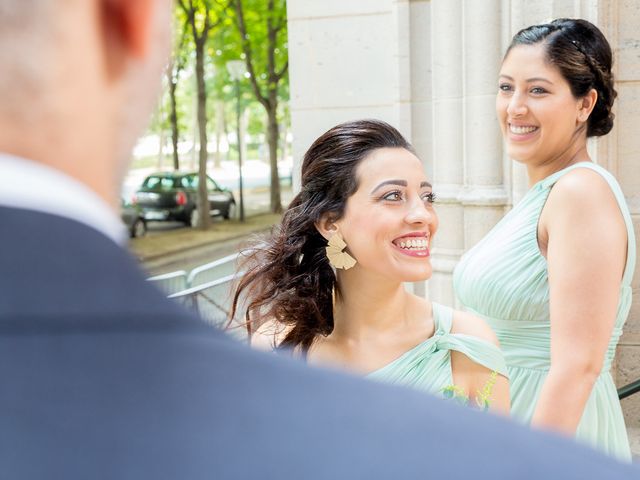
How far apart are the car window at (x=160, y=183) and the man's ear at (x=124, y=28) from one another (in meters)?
25.2

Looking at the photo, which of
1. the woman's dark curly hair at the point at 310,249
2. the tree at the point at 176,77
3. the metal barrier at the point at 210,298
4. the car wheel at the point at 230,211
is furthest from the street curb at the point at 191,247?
the woman's dark curly hair at the point at 310,249

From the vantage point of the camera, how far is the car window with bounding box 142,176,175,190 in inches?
1006

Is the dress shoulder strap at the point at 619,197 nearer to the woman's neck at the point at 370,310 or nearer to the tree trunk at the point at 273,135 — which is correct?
the woman's neck at the point at 370,310

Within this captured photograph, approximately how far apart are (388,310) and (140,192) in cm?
2339

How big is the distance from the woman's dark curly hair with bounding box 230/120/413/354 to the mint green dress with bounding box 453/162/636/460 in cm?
45

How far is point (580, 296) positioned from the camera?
7.99ft

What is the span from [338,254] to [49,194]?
2475mm

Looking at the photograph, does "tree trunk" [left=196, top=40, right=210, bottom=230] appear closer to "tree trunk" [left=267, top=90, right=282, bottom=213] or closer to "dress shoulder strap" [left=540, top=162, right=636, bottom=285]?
"tree trunk" [left=267, top=90, right=282, bottom=213]

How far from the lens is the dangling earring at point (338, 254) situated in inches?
115

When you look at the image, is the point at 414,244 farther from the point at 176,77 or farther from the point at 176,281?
the point at 176,77

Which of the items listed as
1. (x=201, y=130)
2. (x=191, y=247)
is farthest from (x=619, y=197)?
(x=201, y=130)

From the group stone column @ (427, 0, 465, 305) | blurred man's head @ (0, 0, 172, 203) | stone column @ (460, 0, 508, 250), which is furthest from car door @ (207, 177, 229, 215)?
blurred man's head @ (0, 0, 172, 203)

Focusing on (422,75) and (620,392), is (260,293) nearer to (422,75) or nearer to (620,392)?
(620,392)

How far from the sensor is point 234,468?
0.44 meters
